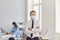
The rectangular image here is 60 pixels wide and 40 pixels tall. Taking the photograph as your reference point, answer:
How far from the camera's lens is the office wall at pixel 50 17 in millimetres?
3720

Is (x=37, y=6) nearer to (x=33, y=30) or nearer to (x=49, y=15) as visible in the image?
(x=49, y=15)

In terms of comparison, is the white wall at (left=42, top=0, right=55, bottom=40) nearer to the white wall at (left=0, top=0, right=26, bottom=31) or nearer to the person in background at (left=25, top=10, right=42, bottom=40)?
the person in background at (left=25, top=10, right=42, bottom=40)

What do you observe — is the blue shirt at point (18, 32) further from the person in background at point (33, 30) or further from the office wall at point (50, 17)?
the office wall at point (50, 17)

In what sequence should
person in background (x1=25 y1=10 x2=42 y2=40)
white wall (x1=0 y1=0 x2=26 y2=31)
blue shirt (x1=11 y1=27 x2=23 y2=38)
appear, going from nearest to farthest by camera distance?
person in background (x1=25 y1=10 x2=42 y2=40)
blue shirt (x1=11 y1=27 x2=23 y2=38)
white wall (x1=0 y1=0 x2=26 y2=31)

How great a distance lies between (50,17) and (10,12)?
6.23 feet

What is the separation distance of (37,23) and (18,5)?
1945 millimetres

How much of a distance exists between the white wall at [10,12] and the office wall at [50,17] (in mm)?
1481

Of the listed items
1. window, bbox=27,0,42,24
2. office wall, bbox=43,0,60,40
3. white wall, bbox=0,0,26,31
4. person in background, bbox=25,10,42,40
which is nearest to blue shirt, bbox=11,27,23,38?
person in background, bbox=25,10,42,40

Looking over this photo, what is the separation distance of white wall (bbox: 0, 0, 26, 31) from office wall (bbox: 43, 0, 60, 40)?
148cm

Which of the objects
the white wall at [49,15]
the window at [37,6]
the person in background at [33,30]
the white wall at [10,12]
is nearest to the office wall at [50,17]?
the white wall at [49,15]

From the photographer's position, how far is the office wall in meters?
3.72

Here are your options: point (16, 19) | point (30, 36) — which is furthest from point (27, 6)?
point (30, 36)

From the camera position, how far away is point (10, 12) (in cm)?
522

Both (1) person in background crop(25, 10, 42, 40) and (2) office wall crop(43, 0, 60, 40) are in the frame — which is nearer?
(1) person in background crop(25, 10, 42, 40)
